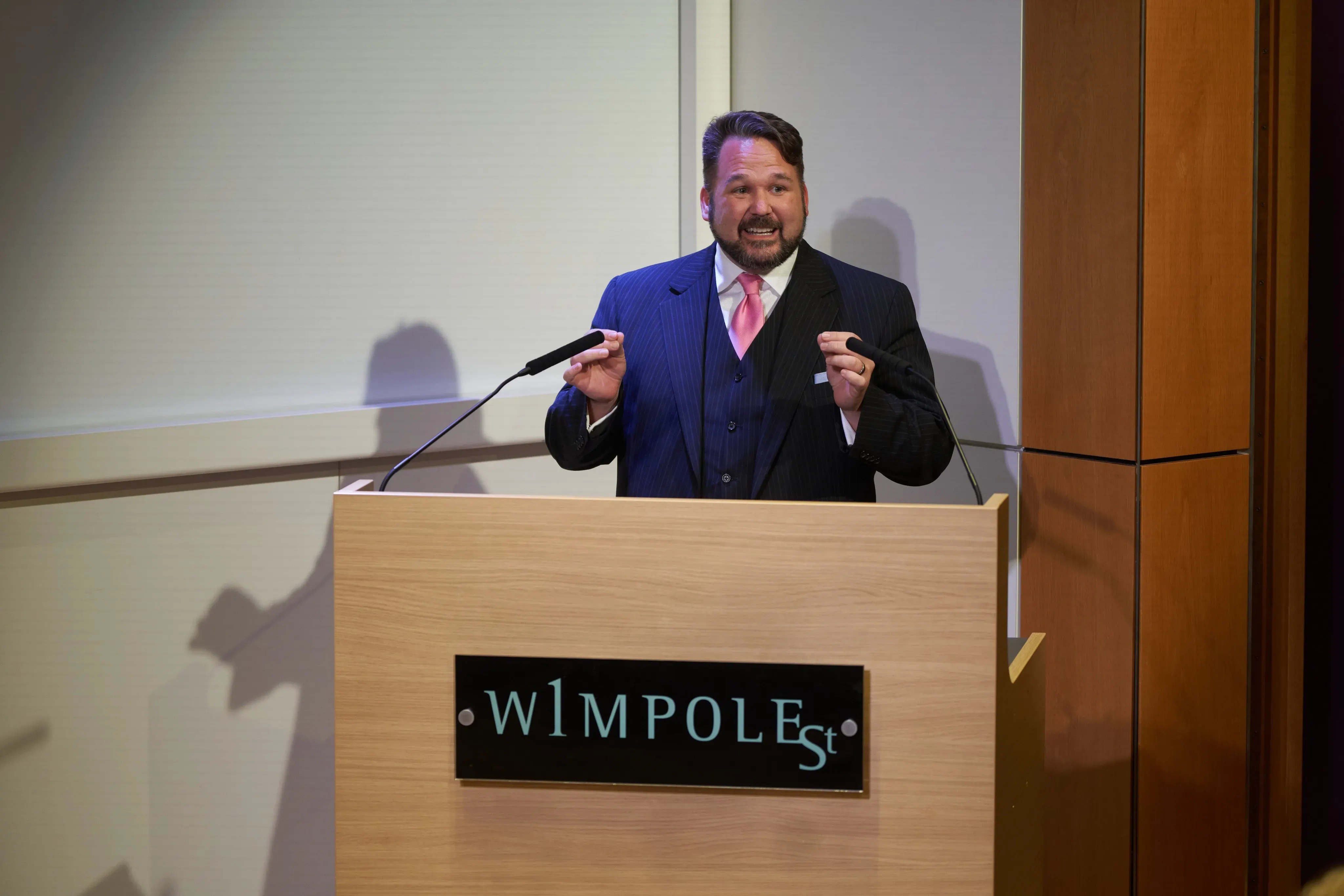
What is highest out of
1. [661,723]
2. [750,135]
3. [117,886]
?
[750,135]

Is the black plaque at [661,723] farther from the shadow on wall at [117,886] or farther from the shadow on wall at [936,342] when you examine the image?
the shadow on wall at [117,886]

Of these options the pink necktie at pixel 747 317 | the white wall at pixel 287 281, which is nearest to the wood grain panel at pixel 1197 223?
the white wall at pixel 287 281

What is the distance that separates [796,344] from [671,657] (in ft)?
2.46

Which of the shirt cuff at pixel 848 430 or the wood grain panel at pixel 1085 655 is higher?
the shirt cuff at pixel 848 430

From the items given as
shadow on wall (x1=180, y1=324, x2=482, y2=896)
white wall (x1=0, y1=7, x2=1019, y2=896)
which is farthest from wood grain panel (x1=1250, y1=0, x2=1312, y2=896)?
shadow on wall (x1=180, y1=324, x2=482, y2=896)

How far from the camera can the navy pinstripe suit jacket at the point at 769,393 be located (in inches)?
67.6

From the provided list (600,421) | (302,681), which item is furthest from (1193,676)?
(302,681)

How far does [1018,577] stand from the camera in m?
2.38

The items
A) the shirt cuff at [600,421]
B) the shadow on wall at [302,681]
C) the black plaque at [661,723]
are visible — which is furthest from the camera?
the shadow on wall at [302,681]

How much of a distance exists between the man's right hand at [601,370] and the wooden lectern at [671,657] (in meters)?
0.36

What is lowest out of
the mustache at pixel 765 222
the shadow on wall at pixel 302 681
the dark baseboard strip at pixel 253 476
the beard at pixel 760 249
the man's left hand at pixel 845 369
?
the shadow on wall at pixel 302 681

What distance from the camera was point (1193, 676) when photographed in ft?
6.77

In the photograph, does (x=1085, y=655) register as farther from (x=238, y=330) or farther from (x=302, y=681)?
(x=238, y=330)

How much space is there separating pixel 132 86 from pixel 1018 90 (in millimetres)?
1988
